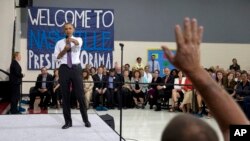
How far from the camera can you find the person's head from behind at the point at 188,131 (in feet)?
2.70

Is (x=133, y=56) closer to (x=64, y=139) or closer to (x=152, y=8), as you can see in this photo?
(x=152, y=8)

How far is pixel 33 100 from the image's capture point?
31.0ft

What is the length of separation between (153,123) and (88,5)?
5.77 m

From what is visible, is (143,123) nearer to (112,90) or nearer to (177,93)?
(177,93)

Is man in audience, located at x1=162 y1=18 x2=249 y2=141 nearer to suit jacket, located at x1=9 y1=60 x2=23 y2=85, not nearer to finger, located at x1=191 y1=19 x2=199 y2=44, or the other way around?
finger, located at x1=191 y1=19 x2=199 y2=44

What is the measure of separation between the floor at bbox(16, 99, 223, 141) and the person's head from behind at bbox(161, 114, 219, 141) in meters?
4.60

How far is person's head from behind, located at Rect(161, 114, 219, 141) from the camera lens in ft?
2.70

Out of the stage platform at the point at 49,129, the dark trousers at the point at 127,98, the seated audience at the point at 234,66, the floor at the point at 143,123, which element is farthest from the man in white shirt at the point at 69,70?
the seated audience at the point at 234,66

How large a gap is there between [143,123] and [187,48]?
22.3 feet

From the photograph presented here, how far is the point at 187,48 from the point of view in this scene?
39.3 inches

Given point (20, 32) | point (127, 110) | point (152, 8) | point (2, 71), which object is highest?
point (152, 8)

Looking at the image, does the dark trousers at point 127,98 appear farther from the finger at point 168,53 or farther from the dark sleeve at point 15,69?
the finger at point 168,53

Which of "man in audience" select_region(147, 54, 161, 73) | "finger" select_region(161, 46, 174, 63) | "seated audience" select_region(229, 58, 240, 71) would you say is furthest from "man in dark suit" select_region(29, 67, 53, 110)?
"finger" select_region(161, 46, 174, 63)

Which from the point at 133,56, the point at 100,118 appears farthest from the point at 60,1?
the point at 100,118
